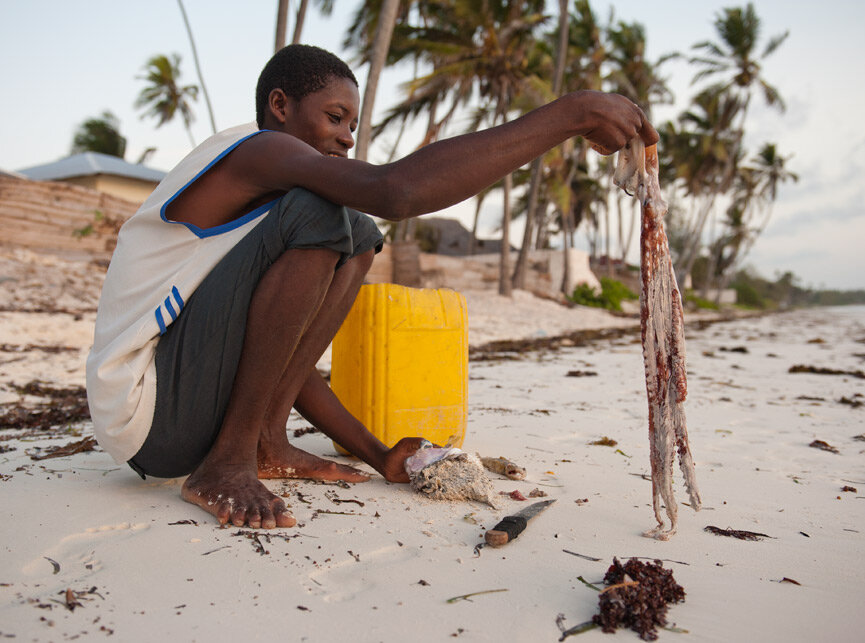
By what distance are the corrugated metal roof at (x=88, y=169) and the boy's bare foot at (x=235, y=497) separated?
1669 cm

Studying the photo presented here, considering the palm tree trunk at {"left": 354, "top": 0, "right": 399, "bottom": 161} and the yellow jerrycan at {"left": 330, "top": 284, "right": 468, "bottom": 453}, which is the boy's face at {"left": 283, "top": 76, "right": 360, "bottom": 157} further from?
the palm tree trunk at {"left": 354, "top": 0, "right": 399, "bottom": 161}

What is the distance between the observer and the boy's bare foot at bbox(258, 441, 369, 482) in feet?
5.58

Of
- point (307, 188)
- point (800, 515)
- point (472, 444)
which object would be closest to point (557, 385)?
point (472, 444)

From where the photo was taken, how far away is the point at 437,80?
485 inches

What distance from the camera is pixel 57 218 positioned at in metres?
6.77

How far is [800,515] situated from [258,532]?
1.35 m

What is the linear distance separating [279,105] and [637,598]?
4.84ft

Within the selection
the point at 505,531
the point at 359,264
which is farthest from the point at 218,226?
the point at 505,531

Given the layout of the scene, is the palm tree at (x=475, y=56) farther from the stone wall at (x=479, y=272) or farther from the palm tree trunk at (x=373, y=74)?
the palm tree trunk at (x=373, y=74)

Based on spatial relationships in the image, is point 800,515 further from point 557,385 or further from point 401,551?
point 557,385

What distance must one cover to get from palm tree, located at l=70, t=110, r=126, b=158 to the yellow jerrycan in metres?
25.3

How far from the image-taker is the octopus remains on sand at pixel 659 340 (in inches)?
53.7

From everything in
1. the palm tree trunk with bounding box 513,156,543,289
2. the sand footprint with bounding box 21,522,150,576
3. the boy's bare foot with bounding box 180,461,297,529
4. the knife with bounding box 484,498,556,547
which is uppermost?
the palm tree trunk with bounding box 513,156,543,289

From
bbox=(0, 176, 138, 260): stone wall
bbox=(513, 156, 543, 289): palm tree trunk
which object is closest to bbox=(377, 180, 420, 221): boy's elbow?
bbox=(0, 176, 138, 260): stone wall
